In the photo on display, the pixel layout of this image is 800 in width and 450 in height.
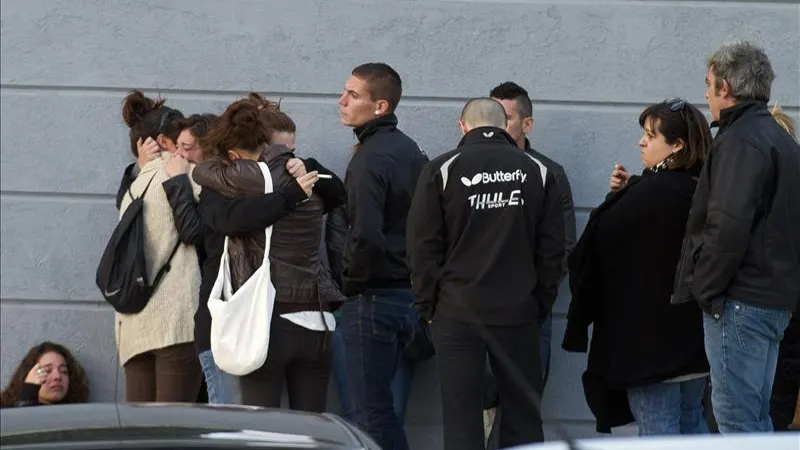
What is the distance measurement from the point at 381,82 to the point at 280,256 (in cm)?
128

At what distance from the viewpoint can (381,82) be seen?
278 inches

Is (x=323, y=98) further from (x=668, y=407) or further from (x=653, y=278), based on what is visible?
(x=668, y=407)

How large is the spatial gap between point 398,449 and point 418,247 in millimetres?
1259

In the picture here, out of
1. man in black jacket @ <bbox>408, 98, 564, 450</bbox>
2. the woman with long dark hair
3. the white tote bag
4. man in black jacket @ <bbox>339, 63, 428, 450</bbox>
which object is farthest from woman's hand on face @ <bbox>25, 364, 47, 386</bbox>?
man in black jacket @ <bbox>408, 98, 564, 450</bbox>

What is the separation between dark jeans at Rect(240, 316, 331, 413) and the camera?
6.07 m

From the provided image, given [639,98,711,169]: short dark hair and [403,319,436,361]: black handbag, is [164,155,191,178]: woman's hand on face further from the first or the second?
[639,98,711,169]: short dark hair

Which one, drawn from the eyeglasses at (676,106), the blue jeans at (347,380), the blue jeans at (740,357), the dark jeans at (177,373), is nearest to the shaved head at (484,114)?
the eyeglasses at (676,106)

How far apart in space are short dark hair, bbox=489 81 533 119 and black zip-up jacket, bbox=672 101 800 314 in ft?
6.00

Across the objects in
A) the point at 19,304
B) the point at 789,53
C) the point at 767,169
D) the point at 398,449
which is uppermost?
the point at 789,53

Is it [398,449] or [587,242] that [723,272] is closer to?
[587,242]

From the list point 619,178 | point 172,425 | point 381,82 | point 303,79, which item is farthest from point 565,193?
point 172,425

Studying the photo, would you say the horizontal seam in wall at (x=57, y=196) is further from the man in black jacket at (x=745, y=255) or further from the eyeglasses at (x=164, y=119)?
the man in black jacket at (x=745, y=255)

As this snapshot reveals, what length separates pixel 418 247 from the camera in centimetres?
614

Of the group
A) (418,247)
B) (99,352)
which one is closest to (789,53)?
(418,247)
